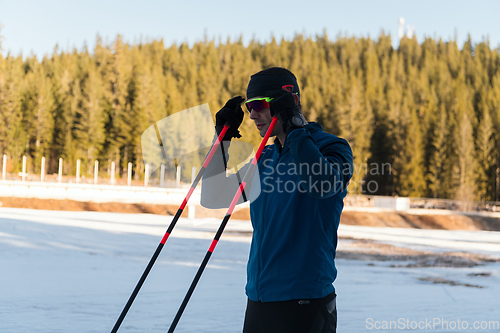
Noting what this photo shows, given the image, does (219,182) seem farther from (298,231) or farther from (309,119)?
(309,119)

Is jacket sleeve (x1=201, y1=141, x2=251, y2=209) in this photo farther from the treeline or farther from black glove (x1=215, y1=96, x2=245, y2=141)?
the treeline

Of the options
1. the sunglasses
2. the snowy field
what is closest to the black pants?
Result: the sunglasses

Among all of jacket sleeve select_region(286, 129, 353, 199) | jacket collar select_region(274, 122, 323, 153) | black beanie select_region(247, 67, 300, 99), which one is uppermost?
black beanie select_region(247, 67, 300, 99)

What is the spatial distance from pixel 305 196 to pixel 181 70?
77800 millimetres

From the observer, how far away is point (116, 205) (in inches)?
953

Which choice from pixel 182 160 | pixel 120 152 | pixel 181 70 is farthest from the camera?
pixel 181 70

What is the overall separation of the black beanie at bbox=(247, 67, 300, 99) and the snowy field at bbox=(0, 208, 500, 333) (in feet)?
3.20

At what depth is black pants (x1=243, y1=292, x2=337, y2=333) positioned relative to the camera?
140cm

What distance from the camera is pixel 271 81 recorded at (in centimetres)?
158

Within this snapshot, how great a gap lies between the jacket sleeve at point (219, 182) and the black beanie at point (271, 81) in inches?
14.1

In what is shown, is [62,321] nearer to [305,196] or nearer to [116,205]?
[305,196]

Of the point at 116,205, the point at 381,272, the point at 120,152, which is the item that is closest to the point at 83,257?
the point at 381,272

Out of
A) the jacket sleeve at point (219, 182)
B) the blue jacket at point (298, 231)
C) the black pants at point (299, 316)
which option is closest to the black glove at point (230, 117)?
the jacket sleeve at point (219, 182)

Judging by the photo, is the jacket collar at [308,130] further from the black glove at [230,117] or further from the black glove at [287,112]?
the black glove at [230,117]
